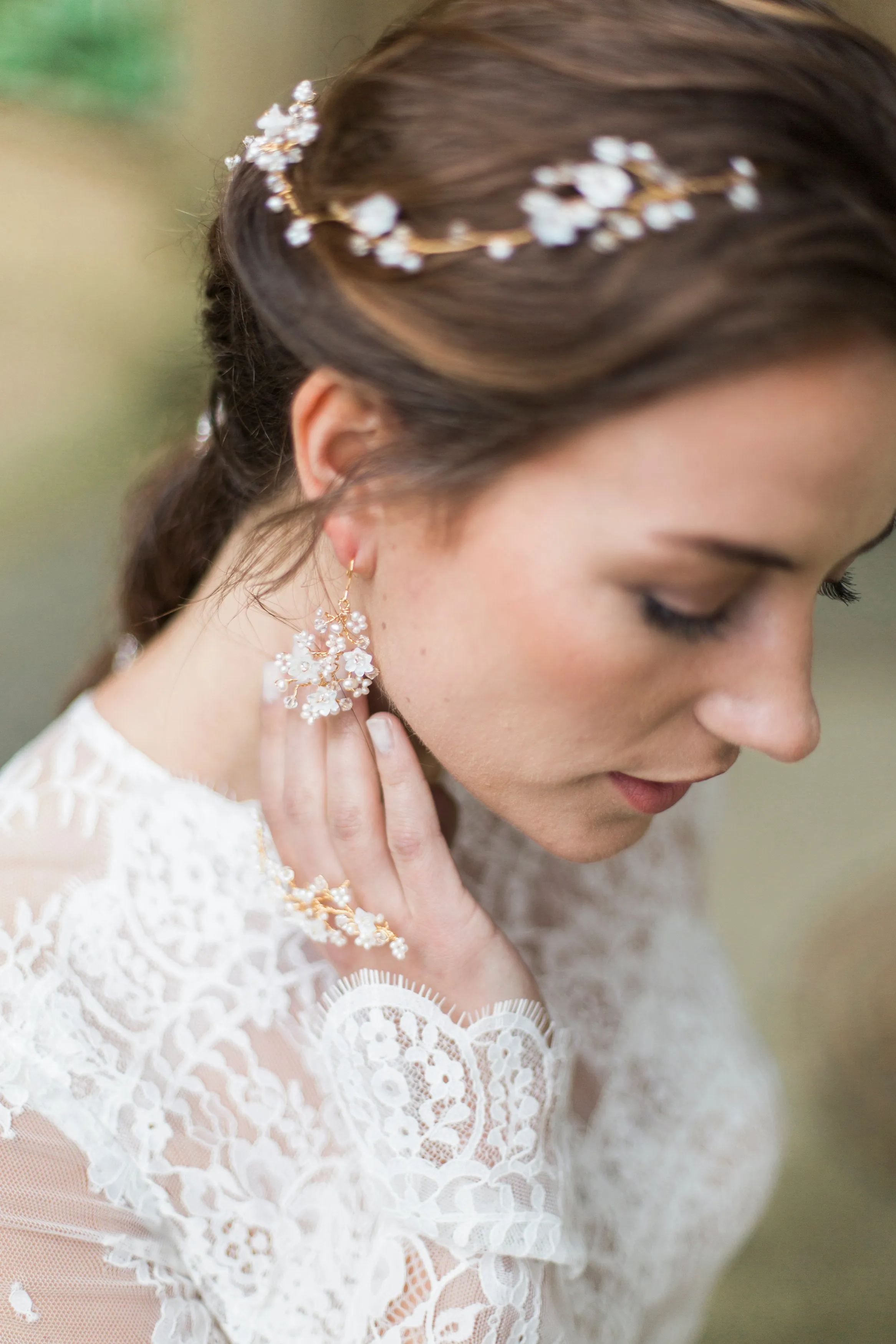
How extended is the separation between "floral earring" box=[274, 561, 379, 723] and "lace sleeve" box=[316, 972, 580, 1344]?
289 millimetres

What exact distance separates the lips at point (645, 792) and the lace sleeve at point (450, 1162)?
243 mm

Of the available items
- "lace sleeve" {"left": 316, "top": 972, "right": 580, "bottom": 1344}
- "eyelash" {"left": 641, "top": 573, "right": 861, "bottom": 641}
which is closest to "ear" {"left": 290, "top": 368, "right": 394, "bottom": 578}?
"eyelash" {"left": 641, "top": 573, "right": 861, "bottom": 641}

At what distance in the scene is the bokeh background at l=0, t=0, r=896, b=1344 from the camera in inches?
102

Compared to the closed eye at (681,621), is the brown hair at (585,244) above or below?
above

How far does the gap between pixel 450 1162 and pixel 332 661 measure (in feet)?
1.64

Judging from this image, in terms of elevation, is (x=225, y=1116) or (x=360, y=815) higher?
(x=360, y=815)

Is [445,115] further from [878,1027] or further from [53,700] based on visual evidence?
[878,1027]

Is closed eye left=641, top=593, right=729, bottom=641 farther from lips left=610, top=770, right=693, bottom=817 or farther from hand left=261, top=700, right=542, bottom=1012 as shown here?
hand left=261, top=700, right=542, bottom=1012

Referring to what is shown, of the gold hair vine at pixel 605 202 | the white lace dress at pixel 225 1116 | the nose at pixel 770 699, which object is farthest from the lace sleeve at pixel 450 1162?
the gold hair vine at pixel 605 202

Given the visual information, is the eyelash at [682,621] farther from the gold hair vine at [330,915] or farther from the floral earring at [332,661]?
the gold hair vine at [330,915]

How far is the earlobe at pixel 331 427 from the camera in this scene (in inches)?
36.2

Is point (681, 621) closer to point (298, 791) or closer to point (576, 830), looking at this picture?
point (576, 830)

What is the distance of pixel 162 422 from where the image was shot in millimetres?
3000

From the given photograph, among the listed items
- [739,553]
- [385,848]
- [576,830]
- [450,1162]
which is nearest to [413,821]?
[385,848]
